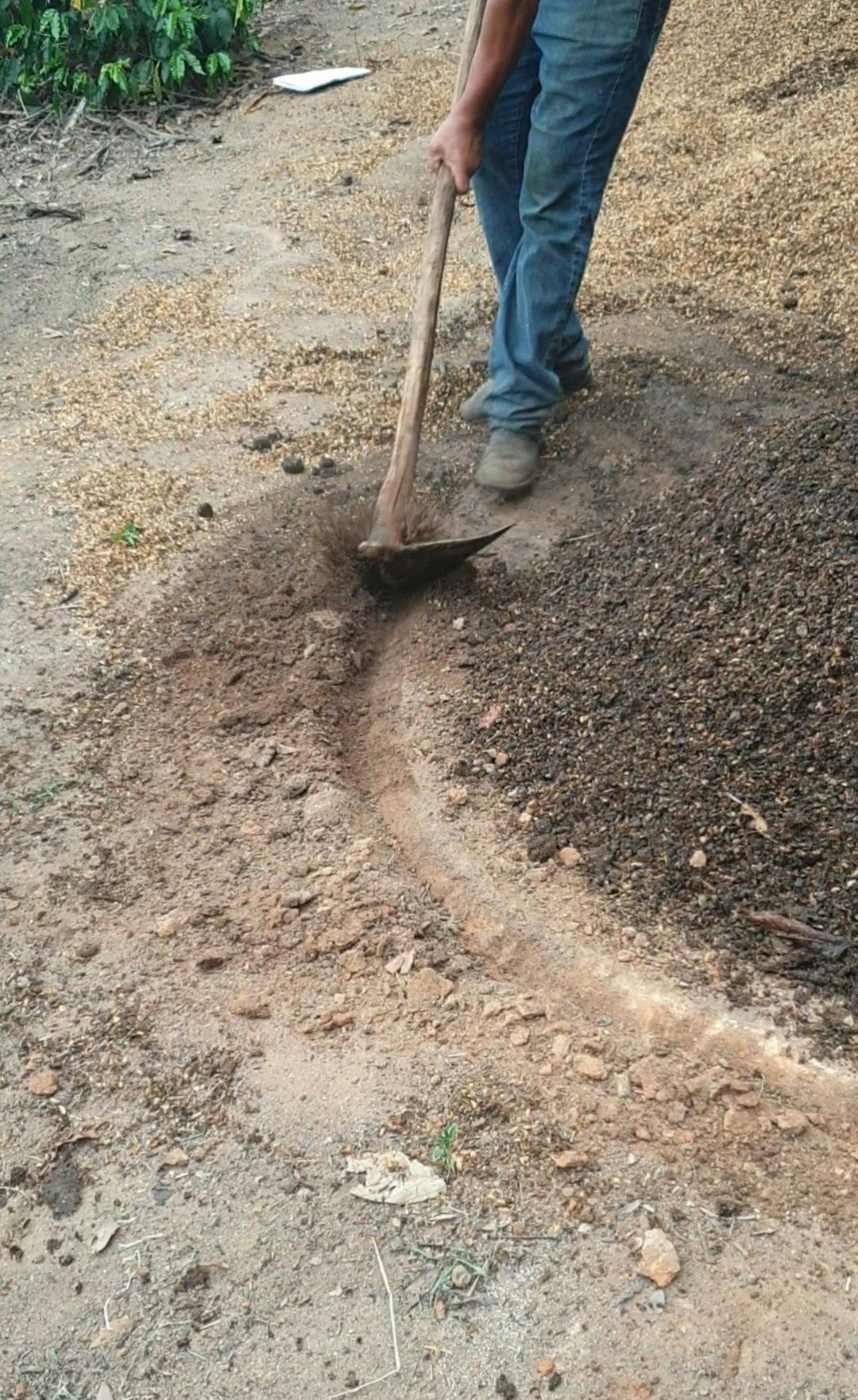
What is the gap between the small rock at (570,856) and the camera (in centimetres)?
253

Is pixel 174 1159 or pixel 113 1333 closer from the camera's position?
pixel 113 1333

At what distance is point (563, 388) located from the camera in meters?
4.00

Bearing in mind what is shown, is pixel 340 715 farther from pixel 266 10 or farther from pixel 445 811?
pixel 266 10

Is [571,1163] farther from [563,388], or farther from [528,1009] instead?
[563,388]

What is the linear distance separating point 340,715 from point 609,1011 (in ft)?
3.34

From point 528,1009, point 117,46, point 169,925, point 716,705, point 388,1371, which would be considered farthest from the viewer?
point 117,46

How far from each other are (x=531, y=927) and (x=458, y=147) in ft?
6.53

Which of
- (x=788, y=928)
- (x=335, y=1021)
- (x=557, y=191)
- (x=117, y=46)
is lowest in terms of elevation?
(x=335, y=1021)

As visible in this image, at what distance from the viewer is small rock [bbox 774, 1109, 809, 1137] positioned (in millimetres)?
2041

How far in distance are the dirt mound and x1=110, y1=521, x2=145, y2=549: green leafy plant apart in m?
1.13

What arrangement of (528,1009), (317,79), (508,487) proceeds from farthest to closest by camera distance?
(317,79) → (508,487) → (528,1009)

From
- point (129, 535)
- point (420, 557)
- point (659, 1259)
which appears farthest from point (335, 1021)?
point (129, 535)

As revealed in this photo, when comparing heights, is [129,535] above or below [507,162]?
below

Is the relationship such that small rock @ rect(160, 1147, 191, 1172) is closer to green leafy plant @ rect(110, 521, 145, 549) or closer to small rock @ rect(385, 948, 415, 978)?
small rock @ rect(385, 948, 415, 978)
